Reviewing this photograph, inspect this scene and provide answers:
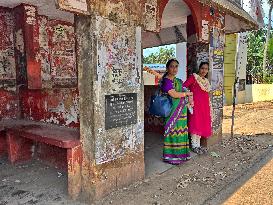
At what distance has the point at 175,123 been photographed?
4629 mm

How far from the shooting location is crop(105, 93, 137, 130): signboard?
11.5 feet

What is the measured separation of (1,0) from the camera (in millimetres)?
4918

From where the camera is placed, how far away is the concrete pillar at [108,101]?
131 inches

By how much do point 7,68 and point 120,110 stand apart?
2890mm

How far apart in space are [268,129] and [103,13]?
6433mm

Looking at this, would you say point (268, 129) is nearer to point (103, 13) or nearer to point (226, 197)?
point (226, 197)

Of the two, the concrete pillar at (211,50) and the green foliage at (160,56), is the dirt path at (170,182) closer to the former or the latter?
the concrete pillar at (211,50)

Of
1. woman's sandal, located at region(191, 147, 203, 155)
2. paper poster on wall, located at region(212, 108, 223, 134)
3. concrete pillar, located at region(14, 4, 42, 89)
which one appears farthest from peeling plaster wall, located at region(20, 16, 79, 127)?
paper poster on wall, located at region(212, 108, 223, 134)

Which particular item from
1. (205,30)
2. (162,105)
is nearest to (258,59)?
(205,30)

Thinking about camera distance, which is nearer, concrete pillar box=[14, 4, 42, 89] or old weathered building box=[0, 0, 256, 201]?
old weathered building box=[0, 0, 256, 201]

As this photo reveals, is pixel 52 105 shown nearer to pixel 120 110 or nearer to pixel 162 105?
pixel 120 110

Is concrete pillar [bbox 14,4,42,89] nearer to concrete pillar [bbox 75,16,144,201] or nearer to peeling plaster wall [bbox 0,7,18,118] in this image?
peeling plaster wall [bbox 0,7,18,118]

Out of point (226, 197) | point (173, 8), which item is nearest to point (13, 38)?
point (173, 8)

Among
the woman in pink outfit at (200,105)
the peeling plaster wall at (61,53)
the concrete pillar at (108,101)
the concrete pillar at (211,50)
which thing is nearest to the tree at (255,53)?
the concrete pillar at (211,50)
